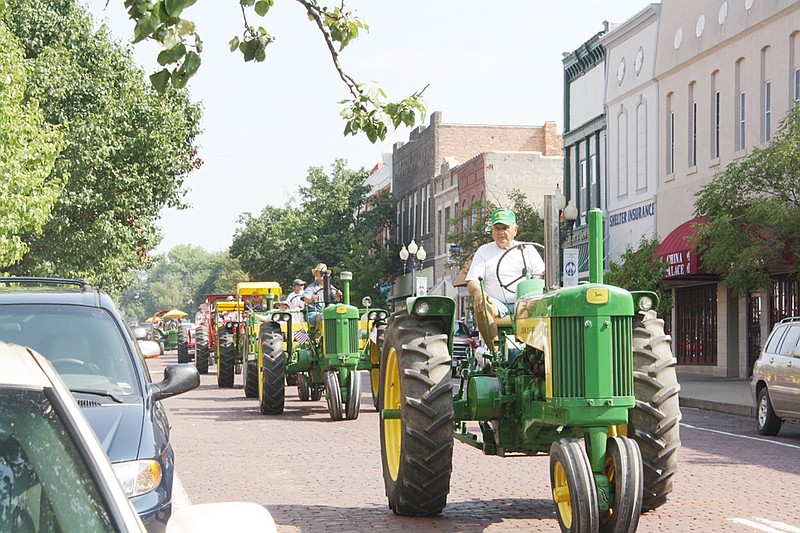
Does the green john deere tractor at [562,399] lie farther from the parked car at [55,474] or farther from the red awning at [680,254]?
the red awning at [680,254]

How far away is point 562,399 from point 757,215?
58.0 ft

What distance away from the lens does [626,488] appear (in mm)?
7520

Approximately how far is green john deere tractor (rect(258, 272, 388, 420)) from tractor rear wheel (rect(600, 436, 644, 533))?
10.9 m

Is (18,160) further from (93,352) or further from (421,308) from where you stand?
(93,352)

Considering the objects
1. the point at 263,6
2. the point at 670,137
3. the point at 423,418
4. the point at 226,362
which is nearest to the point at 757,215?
the point at 226,362

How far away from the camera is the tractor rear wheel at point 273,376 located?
1944cm

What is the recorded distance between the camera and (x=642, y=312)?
8531mm

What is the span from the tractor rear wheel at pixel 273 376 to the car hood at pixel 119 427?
39.6 feet

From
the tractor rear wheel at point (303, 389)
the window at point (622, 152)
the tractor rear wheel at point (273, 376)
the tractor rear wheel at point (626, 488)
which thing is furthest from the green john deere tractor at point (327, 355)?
the window at point (622, 152)

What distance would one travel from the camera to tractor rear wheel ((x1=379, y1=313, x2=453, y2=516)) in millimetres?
8953

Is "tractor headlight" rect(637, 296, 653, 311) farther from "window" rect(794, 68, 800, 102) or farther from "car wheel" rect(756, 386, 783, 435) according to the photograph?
"window" rect(794, 68, 800, 102)

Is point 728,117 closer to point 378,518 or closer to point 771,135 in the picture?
point 771,135

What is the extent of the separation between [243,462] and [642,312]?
6043mm

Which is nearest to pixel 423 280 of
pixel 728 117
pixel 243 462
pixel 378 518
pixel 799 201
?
pixel 728 117
